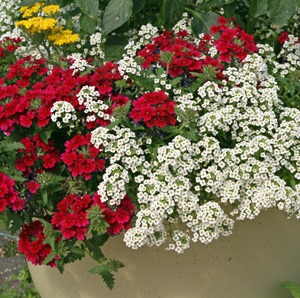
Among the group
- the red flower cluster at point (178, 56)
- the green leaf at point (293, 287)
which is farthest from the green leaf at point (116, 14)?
the green leaf at point (293, 287)

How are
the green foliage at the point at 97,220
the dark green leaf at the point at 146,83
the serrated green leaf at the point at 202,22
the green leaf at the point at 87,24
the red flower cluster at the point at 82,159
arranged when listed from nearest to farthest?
the green foliage at the point at 97,220
the red flower cluster at the point at 82,159
the dark green leaf at the point at 146,83
the green leaf at the point at 87,24
the serrated green leaf at the point at 202,22

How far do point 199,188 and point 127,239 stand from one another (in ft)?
1.02

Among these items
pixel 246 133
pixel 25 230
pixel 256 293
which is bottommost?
pixel 256 293

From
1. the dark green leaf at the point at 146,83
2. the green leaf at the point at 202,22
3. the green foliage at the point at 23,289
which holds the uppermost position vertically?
the dark green leaf at the point at 146,83

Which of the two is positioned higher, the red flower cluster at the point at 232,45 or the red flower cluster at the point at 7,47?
the red flower cluster at the point at 7,47

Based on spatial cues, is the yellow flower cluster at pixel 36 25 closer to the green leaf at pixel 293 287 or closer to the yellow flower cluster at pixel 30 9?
the yellow flower cluster at pixel 30 9

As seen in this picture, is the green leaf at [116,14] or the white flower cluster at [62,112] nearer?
the white flower cluster at [62,112]

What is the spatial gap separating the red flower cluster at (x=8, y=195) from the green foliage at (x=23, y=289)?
3.73 ft

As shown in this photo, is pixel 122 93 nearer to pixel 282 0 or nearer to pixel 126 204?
pixel 126 204

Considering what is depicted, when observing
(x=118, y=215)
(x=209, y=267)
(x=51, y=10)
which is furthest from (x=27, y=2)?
(x=209, y=267)

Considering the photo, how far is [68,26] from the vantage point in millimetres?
2555

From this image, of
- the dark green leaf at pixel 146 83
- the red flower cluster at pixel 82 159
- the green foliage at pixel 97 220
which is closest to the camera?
the green foliage at pixel 97 220

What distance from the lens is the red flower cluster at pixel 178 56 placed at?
2.01 m

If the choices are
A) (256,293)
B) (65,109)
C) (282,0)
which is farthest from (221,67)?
(256,293)
